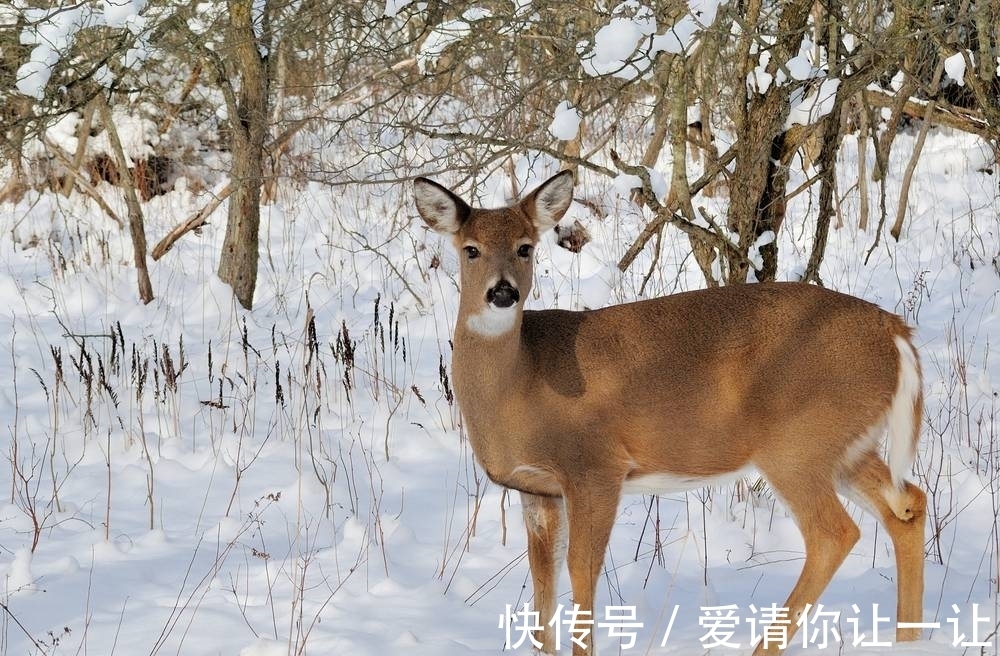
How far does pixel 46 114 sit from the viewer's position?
6.18m

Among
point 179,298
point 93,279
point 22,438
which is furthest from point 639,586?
point 93,279

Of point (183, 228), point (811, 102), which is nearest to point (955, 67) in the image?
point (811, 102)

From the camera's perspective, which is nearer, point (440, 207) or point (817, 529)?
point (817, 529)

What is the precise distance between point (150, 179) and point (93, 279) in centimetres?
365

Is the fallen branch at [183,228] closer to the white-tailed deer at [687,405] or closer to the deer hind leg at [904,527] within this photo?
the white-tailed deer at [687,405]

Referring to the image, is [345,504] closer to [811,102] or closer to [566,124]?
[566,124]

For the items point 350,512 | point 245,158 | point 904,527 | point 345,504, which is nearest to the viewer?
point 904,527

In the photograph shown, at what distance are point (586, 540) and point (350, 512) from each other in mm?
1552

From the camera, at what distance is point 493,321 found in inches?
149

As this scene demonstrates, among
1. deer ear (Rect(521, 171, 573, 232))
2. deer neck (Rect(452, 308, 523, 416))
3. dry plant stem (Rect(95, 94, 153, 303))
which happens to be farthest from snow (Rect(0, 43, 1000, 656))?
deer neck (Rect(452, 308, 523, 416))

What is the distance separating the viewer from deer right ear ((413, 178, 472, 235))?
3.83 meters

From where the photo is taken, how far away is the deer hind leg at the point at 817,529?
365 cm

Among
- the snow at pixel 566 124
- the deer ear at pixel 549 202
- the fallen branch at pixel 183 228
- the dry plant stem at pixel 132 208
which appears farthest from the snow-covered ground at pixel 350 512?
the snow at pixel 566 124

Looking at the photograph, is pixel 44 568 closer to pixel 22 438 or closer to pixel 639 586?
pixel 22 438
